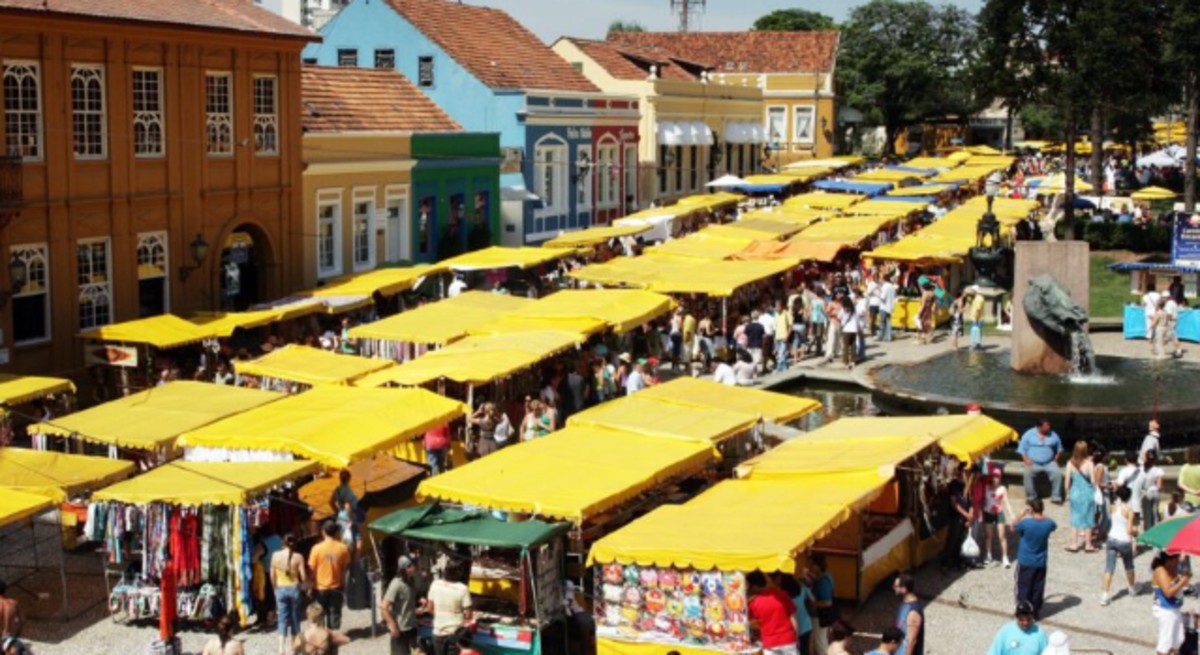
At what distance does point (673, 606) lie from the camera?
14977mm

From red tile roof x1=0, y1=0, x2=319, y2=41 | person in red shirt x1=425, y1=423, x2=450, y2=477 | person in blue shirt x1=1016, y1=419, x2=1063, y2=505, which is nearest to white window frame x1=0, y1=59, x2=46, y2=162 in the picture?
red tile roof x1=0, y1=0, x2=319, y2=41

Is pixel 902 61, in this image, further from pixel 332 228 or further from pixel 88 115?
pixel 88 115

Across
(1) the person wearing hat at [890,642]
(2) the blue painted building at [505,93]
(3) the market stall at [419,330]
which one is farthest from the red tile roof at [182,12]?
(1) the person wearing hat at [890,642]

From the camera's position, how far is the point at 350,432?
18.8 m

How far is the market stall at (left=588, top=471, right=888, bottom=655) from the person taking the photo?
14.6m

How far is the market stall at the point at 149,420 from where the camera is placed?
19.3m

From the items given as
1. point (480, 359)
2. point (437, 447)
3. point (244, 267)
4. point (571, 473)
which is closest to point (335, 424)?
point (437, 447)

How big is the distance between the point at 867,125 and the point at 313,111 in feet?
209

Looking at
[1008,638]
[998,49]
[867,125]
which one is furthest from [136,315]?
[867,125]

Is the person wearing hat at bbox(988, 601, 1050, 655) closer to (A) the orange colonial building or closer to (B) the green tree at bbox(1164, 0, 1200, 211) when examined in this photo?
(A) the orange colonial building

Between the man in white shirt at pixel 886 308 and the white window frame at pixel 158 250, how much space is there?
14487 mm

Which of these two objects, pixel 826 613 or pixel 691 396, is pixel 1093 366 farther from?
pixel 826 613

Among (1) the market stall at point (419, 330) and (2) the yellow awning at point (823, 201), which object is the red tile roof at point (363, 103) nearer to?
(1) the market stall at point (419, 330)

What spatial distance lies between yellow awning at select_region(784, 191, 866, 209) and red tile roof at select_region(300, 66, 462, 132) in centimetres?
1176
